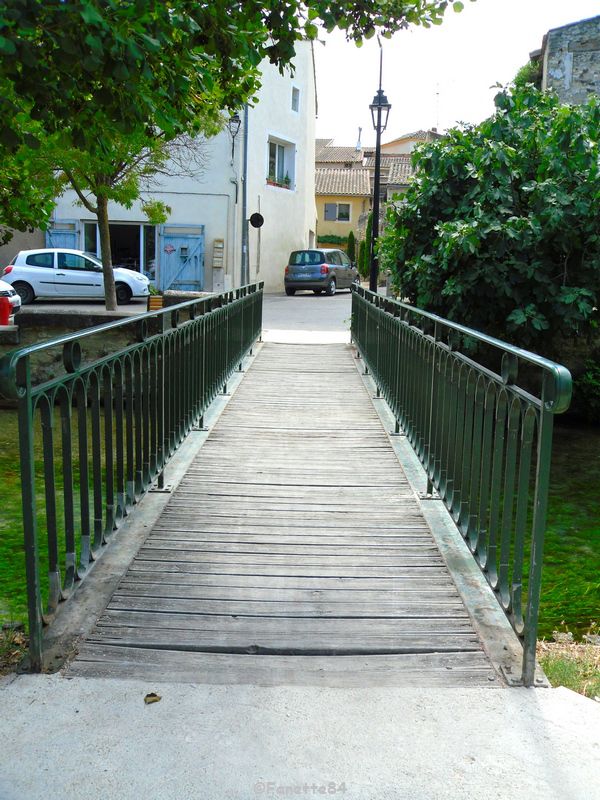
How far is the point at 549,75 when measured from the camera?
1816 centimetres

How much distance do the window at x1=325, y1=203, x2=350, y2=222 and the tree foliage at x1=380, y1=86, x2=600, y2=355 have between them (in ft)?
148

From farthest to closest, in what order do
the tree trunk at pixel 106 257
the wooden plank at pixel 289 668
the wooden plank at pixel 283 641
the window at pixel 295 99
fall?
the window at pixel 295 99
the tree trunk at pixel 106 257
the wooden plank at pixel 283 641
the wooden plank at pixel 289 668

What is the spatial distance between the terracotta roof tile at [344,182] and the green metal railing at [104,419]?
156 feet

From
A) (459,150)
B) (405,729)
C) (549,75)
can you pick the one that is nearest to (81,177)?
(459,150)

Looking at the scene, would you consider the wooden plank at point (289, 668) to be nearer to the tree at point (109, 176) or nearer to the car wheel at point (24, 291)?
the tree at point (109, 176)

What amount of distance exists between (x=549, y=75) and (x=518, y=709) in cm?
1772

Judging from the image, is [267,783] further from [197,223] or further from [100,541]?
[197,223]

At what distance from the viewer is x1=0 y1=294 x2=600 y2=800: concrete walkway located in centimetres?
244

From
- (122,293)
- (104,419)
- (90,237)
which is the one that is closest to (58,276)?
(122,293)

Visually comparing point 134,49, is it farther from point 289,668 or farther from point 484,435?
point 289,668

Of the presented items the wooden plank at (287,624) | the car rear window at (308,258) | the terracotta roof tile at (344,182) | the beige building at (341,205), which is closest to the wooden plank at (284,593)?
the wooden plank at (287,624)

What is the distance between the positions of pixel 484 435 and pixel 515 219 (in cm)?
619

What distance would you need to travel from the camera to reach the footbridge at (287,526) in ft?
10.3

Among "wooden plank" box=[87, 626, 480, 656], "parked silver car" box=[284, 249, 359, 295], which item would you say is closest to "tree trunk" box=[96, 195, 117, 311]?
"parked silver car" box=[284, 249, 359, 295]
